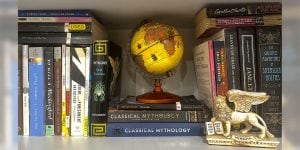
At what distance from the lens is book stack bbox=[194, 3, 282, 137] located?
72 cm

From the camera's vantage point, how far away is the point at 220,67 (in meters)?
0.74

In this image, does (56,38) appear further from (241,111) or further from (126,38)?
(241,111)

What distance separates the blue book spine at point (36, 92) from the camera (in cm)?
75

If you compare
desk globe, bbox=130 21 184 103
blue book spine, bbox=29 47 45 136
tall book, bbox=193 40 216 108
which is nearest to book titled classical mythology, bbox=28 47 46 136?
blue book spine, bbox=29 47 45 136

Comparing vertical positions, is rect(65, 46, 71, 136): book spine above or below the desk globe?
below

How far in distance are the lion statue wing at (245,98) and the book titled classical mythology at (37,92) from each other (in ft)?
1.35

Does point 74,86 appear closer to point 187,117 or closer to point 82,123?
point 82,123

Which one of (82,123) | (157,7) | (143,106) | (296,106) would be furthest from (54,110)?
(296,106)

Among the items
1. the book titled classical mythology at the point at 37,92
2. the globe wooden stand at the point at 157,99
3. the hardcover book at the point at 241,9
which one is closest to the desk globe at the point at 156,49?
the globe wooden stand at the point at 157,99

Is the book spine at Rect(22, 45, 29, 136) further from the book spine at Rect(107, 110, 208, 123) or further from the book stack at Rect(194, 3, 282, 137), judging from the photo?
the book stack at Rect(194, 3, 282, 137)

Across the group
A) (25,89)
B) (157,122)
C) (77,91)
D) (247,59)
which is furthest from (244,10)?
(25,89)

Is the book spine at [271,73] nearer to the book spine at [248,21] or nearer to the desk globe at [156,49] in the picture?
the book spine at [248,21]

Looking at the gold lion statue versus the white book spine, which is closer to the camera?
the gold lion statue

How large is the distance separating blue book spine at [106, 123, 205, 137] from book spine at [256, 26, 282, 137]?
0.15 metres
